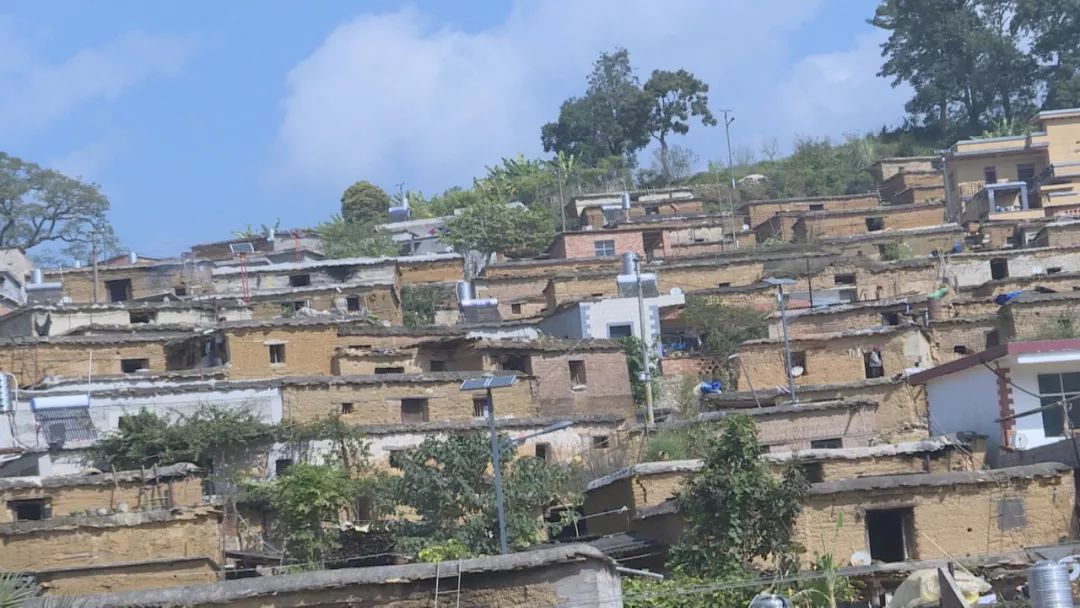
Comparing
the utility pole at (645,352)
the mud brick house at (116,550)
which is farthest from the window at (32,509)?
the utility pole at (645,352)

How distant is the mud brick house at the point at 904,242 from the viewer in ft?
170

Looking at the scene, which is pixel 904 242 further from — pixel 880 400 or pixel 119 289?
pixel 119 289

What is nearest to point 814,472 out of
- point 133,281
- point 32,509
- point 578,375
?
point 32,509

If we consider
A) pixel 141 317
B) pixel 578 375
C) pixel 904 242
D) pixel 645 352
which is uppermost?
pixel 904 242

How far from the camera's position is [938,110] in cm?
8344

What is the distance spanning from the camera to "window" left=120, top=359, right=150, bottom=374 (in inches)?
1583

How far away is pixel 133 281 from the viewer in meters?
52.8

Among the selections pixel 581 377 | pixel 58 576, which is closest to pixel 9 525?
pixel 58 576

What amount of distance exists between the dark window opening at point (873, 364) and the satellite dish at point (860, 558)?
1625 centimetres

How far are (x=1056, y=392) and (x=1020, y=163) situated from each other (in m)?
35.8

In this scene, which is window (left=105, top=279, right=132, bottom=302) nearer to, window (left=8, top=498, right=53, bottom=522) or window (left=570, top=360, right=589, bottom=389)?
window (left=570, top=360, right=589, bottom=389)

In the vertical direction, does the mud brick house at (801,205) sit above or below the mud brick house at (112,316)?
above

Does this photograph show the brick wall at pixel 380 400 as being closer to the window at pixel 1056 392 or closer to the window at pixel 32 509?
the window at pixel 32 509

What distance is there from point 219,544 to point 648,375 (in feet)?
51.6
